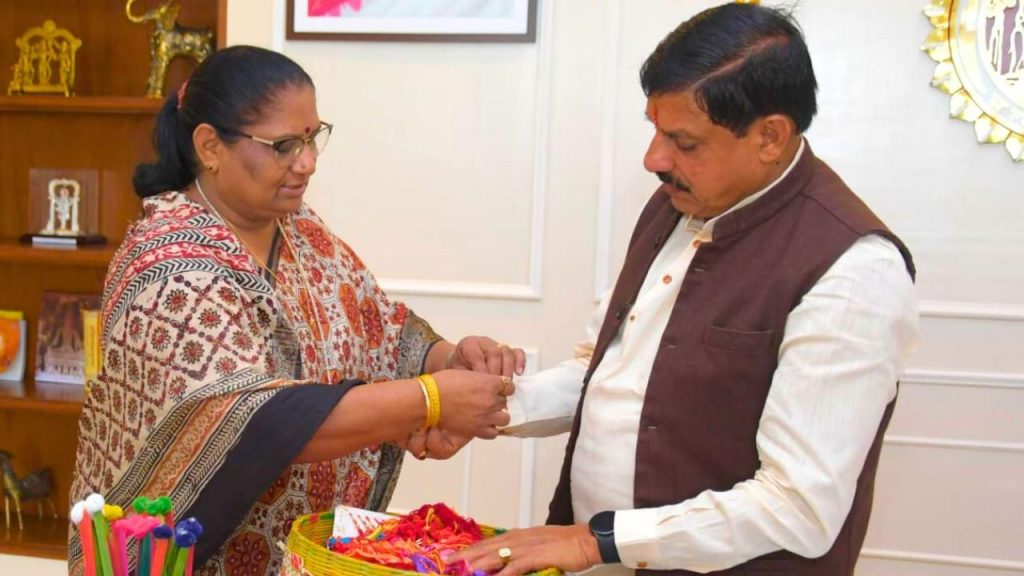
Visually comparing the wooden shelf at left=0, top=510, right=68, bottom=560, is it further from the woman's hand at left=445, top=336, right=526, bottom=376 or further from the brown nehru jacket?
the brown nehru jacket

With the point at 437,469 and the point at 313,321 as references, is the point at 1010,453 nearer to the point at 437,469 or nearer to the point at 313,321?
the point at 437,469

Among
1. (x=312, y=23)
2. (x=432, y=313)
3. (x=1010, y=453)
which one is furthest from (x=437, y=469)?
(x=1010, y=453)

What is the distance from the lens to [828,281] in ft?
4.59

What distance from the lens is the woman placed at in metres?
1.61

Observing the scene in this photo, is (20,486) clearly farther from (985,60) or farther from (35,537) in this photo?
(985,60)

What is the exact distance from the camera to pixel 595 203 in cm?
309

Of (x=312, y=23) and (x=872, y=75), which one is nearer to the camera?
(x=872, y=75)

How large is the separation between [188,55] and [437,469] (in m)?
1.57

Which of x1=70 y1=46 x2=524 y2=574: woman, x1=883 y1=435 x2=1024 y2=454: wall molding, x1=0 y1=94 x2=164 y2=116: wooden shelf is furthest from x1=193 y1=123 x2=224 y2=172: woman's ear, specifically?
x1=883 y1=435 x2=1024 y2=454: wall molding

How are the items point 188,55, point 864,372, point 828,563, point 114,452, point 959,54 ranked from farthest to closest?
point 188,55 → point 959,54 → point 114,452 → point 828,563 → point 864,372

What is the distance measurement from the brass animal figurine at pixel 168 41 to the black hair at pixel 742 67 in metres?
2.29

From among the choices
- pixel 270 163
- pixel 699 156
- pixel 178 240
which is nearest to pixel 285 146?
pixel 270 163

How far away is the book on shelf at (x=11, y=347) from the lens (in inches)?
143

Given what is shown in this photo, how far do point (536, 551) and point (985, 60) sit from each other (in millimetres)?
2151
